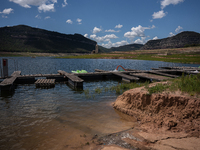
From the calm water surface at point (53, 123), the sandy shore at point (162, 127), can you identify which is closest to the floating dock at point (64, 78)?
the calm water surface at point (53, 123)

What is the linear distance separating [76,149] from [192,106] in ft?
15.4

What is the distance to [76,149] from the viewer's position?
16.6 ft

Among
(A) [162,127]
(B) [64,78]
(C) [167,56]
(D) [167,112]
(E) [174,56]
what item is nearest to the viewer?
(A) [162,127]

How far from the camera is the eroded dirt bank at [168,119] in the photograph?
501 cm

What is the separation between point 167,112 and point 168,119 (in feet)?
1.21

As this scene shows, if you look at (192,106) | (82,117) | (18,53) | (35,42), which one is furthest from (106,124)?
(35,42)

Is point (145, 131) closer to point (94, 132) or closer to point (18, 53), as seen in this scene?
point (94, 132)

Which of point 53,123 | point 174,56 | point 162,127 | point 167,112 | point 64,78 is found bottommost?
point 53,123

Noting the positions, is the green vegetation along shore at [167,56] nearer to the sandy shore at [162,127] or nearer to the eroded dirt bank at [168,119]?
the eroded dirt bank at [168,119]

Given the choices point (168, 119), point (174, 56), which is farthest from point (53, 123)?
point (174, 56)

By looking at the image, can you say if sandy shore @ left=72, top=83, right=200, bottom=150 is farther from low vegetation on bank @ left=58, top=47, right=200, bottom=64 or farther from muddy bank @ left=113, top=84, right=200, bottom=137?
low vegetation on bank @ left=58, top=47, right=200, bottom=64

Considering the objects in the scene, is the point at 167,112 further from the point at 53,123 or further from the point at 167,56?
the point at 167,56

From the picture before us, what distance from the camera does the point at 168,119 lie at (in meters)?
6.20

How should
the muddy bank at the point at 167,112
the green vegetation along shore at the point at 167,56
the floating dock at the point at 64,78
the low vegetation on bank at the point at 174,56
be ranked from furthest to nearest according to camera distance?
1. the green vegetation along shore at the point at 167,56
2. the low vegetation on bank at the point at 174,56
3. the floating dock at the point at 64,78
4. the muddy bank at the point at 167,112
